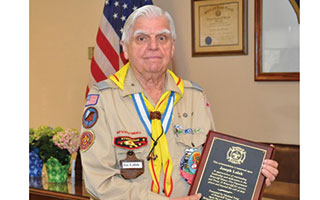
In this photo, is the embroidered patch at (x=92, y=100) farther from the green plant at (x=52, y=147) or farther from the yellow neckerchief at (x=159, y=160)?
the green plant at (x=52, y=147)

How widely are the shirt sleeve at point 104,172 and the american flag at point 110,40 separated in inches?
98.7

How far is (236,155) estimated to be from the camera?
1.77 m

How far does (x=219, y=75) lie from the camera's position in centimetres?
426

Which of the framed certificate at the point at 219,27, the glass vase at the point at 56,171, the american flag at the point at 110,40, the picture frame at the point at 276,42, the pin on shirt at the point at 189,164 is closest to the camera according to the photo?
the pin on shirt at the point at 189,164

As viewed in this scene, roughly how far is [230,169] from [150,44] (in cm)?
60

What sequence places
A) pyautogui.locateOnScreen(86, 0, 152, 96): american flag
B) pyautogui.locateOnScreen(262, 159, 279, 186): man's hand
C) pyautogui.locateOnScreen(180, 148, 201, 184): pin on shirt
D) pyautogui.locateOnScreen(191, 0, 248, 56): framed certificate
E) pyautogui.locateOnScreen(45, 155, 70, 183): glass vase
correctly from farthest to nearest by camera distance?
1. pyautogui.locateOnScreen(86, 0, 152, 96): american flag
2. pyautogui.locateOnScreen(191, 0, 248, 56): framed certificate
3. pyautogui.locateOnScreen(45, 155, 70, 183): glass vase
4. pyautogui.locateOnScreen(180, 148, 201, 184): pin on shirt
5. pyautogui.locateOnScreen(262, 159, 279, 186): man's hand

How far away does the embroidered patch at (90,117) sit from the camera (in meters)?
1.81

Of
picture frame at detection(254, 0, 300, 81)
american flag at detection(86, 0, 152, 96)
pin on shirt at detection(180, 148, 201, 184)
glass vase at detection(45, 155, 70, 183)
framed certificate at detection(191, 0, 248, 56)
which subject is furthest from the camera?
american flag at detection(86, 0, 152, 96)

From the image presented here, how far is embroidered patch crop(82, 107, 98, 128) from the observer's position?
1811 millimetres

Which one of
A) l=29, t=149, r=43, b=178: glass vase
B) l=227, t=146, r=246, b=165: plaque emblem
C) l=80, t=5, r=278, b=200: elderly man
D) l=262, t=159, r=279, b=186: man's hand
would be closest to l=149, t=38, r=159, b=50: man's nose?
l=80, t=5, r=278, b=200: elderly man

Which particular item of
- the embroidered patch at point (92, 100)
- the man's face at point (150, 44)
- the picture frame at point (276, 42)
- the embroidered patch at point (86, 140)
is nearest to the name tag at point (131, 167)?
the embroidered patch at point (86, 140)

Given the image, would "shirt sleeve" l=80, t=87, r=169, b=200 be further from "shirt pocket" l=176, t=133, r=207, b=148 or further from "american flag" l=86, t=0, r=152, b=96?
"american flag" l=86, t=0, r=152, b=96
